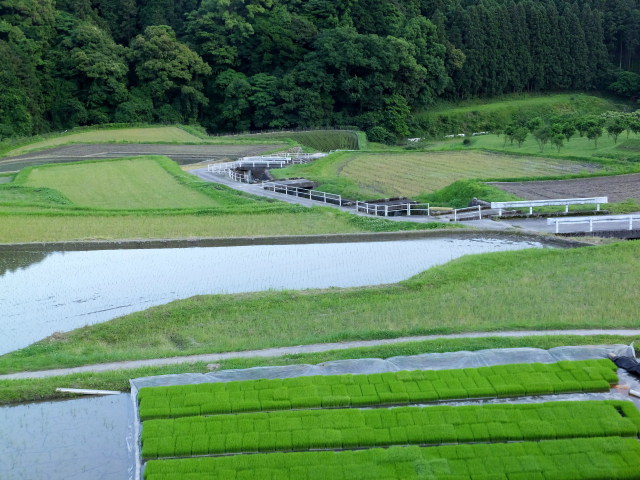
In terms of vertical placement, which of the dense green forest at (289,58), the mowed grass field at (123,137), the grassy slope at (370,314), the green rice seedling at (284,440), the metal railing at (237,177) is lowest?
the metal railing at (237,177)

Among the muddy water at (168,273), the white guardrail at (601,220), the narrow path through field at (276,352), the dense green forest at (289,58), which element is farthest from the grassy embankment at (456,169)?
the dense green forest at (289,58)

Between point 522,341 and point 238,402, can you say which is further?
point 522,341

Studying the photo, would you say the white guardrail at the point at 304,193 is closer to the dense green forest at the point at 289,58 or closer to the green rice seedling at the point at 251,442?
the green rice seedling at the point at 251,442

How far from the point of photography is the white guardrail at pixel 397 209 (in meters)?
28.4

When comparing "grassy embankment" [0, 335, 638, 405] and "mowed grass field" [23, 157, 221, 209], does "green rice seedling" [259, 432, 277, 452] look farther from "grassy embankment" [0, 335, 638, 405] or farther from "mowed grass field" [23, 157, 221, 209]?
"mowed grass field" [23, 157, 221, 209]

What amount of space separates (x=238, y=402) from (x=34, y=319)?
7350mm

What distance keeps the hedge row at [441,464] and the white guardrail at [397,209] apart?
1852 centimetres

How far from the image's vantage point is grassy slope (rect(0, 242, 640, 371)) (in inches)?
573

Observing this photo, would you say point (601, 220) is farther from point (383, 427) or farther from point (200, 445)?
point (200, 445)

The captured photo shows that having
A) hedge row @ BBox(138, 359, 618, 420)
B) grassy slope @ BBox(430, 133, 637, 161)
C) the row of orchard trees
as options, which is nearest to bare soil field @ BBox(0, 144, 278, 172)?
grassy slope @ BBox(430, 133, 637, 161)

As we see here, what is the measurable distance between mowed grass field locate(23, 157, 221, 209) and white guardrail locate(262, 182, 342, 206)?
12.0ft

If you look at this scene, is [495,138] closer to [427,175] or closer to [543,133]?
[543,133]

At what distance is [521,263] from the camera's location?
20141 millimetres

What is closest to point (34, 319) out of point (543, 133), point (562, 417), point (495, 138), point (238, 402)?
point (238, 402)
